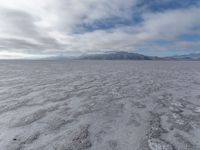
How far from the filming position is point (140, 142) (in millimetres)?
4531

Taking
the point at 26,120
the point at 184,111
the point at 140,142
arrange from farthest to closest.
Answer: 1. the point at 184,111
2. the point at 26,120
3. the point at 140,142

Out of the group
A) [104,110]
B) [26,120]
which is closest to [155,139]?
[104,110]

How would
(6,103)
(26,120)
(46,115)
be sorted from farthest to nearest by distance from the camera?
1. (6,103)
2. (46,115)
3. (26,120)

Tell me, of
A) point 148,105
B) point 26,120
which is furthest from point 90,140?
point 148,105

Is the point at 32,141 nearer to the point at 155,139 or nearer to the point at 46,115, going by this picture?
the point at 46,115

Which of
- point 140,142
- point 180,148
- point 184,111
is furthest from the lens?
point 184,111

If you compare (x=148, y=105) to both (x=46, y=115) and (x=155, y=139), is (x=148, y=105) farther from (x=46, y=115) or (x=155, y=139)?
(x=46, y=115)

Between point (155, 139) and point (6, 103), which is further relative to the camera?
point (6, 103)

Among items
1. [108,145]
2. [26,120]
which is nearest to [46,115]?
[26,120]

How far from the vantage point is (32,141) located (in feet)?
14.9

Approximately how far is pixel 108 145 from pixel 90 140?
66cm

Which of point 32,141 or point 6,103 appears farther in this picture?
point 6,103

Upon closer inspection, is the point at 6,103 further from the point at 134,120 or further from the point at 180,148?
the point at 180,148

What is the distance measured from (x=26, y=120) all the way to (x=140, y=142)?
486cm
